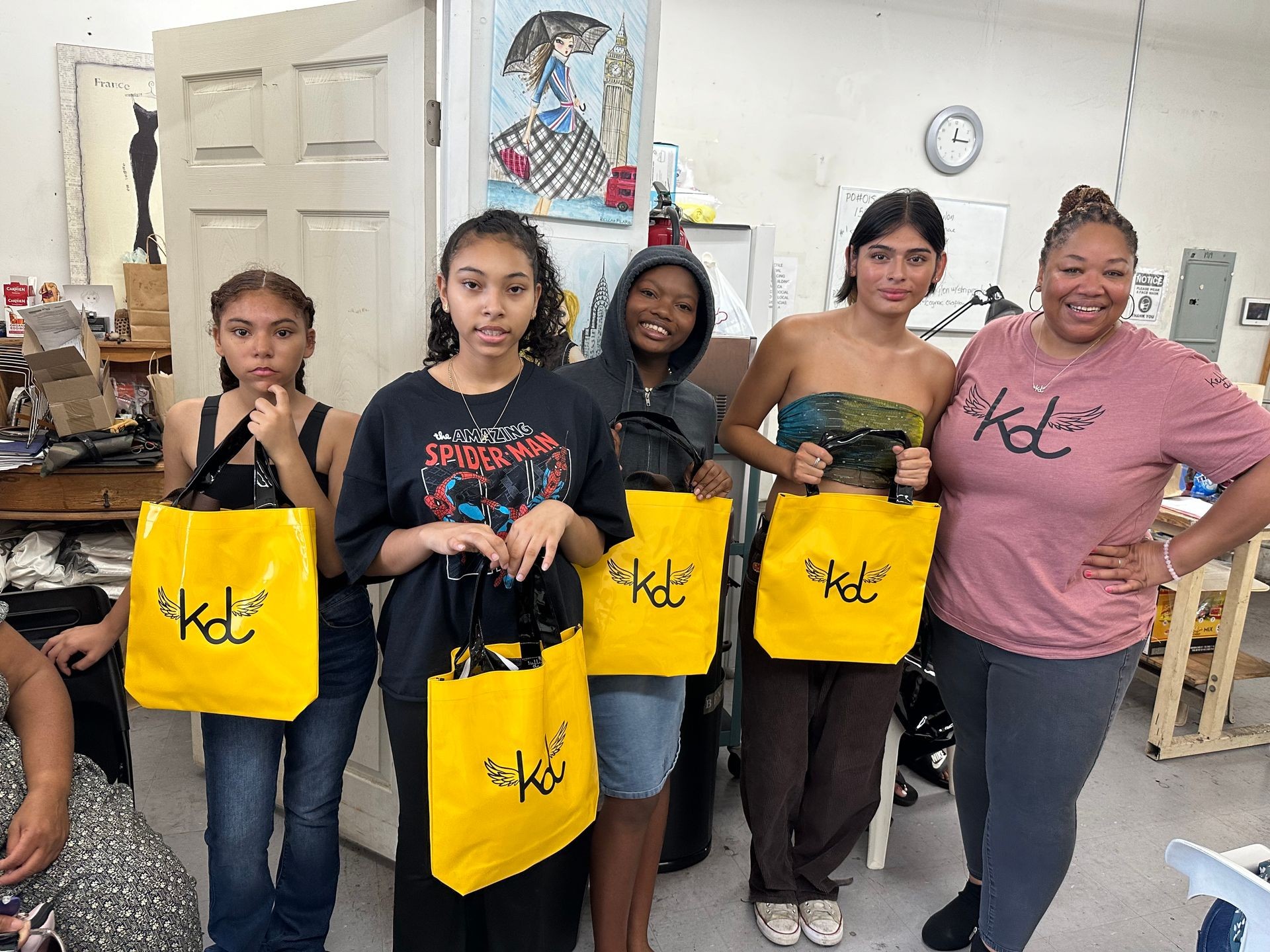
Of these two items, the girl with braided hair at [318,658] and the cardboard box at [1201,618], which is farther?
the cardboard box at [1201,618]

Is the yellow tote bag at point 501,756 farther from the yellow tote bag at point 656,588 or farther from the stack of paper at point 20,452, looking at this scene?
the stack of paper at point 20,452

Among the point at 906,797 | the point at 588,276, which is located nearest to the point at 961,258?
the point at 906,797

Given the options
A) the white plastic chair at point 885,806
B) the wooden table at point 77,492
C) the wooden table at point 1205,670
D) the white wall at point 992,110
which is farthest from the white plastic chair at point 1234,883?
the white wall at point 992,110

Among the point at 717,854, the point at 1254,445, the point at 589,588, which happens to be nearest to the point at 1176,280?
the point at 1254,445

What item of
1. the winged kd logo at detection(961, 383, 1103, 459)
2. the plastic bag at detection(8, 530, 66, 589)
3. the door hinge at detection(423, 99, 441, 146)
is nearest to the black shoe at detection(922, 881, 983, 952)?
the winged kd logo at detection(961, 383, 1103, 459)

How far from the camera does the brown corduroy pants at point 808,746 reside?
5.97ft

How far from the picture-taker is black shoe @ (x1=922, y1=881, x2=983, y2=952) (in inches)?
76.0

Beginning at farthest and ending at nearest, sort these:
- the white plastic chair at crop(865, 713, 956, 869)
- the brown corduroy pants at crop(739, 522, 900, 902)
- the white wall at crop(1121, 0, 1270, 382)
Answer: the white wall at crop(1121, 0, 1270, 382), the white plastic chair at crop(865, 713, 956, 869), the brown corduroy pants at crop(739, 522, 900, 902)

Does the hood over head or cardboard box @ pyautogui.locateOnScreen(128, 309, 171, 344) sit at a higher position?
the hood over head

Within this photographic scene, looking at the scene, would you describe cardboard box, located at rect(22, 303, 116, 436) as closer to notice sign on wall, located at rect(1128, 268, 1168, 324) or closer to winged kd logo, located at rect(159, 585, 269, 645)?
winged kd logo, located at rect(159, 585, 269, 645)

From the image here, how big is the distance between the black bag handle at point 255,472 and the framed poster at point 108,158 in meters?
2.49

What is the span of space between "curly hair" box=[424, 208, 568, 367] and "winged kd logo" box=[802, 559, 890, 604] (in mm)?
Answer: 692

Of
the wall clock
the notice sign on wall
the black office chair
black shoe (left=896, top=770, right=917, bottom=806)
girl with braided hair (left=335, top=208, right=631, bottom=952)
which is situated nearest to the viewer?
girl with braided hair (left=335, top=208, right=631, bottom=952)

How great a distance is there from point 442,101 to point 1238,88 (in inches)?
209
